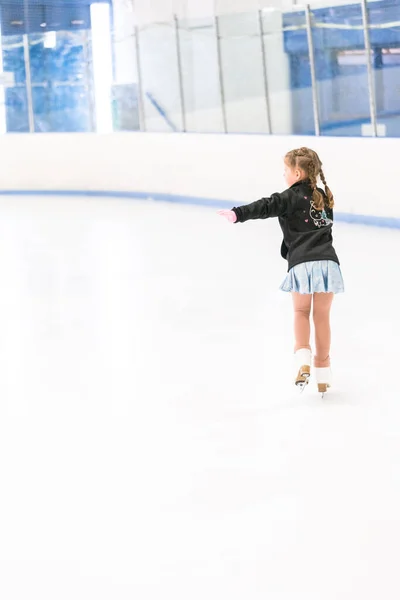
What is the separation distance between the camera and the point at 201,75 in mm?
14352

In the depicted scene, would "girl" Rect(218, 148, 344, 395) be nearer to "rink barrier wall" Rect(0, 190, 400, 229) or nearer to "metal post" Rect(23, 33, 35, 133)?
"rink barrier wall" Rect(0, 190, 400, 229)

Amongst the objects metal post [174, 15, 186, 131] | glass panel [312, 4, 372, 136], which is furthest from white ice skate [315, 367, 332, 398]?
metal post [174, 15, 186, 131]

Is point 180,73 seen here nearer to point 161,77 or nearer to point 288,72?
point 161,77

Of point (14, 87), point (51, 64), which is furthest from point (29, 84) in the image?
point (51, 64)

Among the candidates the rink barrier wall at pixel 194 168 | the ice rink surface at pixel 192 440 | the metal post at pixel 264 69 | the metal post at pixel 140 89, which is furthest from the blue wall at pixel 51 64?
the ice rink surface at pixel 192 440

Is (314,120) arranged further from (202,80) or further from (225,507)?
(225,507)

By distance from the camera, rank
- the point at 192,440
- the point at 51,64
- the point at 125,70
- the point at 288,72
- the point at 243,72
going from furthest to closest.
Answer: the point at 51,64 → the point at 125,70 → the point at 243,72 → the point at 288,72 → the point at 192,440

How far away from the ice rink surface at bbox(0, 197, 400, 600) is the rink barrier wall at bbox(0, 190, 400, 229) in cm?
189

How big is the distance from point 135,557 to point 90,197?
12218 mm

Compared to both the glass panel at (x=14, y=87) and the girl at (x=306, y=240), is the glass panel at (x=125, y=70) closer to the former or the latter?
the glass panel at (x=14, y=87)

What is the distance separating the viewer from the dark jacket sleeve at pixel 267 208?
4.84 metres

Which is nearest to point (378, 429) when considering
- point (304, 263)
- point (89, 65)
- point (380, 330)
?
point (304, 263)

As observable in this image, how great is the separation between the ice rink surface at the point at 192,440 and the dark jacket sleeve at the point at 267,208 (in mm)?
914

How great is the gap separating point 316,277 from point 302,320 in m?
0.29
